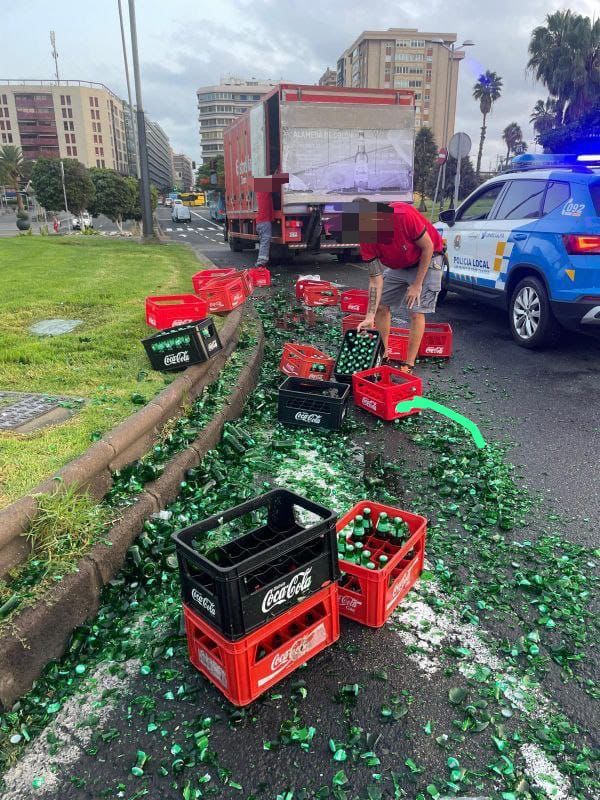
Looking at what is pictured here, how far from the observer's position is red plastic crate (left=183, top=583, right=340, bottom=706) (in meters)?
2.17

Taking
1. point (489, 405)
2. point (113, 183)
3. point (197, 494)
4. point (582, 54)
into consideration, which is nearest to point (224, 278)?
point (489, 405)

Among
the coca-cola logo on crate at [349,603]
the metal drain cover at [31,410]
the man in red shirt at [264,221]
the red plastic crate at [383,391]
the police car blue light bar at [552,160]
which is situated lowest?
the coca-cola logo on crate at [349,603]

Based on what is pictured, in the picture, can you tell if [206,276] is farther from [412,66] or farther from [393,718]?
[412,66]

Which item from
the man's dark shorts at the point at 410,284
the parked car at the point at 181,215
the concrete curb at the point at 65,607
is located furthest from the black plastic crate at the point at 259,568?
the parked car at the point at 181,215

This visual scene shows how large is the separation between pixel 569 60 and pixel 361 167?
4029cm

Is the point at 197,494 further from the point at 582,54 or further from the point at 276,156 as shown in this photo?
the point at 582,54

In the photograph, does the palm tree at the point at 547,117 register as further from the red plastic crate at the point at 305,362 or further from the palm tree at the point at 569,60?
the red plastic crate at the point at 305,362

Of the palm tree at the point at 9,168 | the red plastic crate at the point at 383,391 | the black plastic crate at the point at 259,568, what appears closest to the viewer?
the black plastic crate at the point at 259,568

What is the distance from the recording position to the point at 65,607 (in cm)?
259

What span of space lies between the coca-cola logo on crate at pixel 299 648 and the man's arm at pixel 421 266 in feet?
13.2

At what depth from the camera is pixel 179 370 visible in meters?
5.34

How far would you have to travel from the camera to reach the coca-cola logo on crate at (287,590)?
2209mm

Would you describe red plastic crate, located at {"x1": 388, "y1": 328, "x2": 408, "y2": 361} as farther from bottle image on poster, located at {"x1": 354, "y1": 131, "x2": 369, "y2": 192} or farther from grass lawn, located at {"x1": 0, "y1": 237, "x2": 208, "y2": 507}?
bottle image on poster, located at {"x1": 354, "y1": 131, "x2": 369, "y2": 192}

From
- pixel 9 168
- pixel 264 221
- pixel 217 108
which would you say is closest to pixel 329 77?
pixel 217 108
